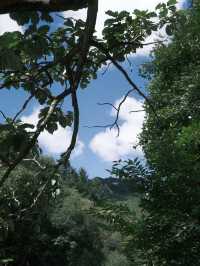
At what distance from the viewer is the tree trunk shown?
177 cm

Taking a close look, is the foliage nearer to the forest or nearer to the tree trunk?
the forest

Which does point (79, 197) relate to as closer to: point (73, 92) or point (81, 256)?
point (81, 256)

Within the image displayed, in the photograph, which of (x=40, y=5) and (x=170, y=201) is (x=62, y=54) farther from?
(x=170, y=201)

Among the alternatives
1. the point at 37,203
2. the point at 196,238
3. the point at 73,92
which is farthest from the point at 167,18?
the point at 196,238

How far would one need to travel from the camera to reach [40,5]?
75.1 inches

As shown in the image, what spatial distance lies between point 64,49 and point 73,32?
12 centimetres

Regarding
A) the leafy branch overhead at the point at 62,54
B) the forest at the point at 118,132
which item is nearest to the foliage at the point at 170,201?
the forest at the point at 118,132

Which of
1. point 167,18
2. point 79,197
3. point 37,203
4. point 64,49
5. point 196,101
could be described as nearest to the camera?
point 37,203

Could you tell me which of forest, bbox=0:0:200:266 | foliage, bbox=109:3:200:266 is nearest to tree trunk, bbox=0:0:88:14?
forest, bbox=0:0:200:266

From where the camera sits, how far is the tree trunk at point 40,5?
1772 mm

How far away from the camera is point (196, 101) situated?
1508 centimetres

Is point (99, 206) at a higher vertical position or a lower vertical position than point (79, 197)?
lower

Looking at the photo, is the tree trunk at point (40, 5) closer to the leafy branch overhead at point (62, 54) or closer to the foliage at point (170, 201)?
the leafy branch overhead at point (62, 54)

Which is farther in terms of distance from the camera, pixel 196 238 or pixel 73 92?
pixel 196 238
